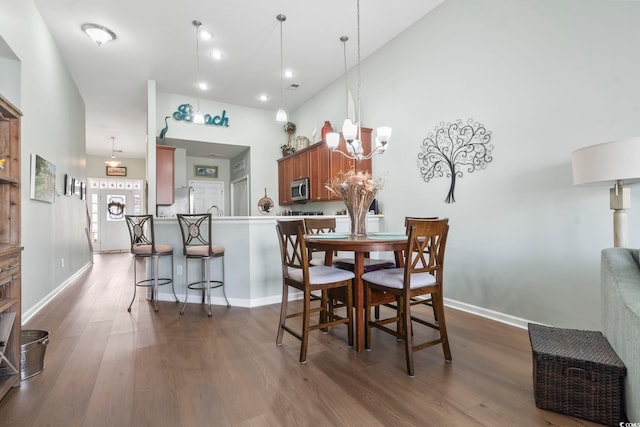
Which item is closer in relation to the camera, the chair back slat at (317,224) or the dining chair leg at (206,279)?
the chair back slat at (317,224)

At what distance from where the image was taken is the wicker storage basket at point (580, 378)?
1.45 meters

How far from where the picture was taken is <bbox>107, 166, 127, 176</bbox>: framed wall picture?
1027cm

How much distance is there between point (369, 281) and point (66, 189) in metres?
5.02

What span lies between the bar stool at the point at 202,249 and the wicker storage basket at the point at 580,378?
279cm

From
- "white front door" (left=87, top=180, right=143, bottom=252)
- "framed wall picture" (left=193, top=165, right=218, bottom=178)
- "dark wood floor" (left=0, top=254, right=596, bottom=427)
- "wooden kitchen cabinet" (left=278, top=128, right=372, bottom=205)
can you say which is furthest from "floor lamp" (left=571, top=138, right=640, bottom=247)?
"white front door" (left=87, top=180, right=143, bottom=252)

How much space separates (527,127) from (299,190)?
357cm

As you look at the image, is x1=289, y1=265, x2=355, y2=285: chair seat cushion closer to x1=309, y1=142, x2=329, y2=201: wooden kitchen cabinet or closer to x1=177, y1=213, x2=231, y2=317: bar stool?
x1=177, y1=213, x2=231, y2=317: bar stool

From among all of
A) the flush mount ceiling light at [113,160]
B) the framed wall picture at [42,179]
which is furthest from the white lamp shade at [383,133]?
the flush mount ceiling light at [113,160]

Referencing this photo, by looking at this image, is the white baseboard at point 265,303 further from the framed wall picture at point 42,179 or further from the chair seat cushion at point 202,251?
the framed wall picture at point 42,179

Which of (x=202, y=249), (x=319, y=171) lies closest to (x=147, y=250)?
(x=202, y=249)

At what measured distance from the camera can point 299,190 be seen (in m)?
5.58

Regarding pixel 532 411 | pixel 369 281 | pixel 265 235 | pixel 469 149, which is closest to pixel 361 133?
pixel 469 149

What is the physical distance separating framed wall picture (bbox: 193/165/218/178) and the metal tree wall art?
18.2 feet

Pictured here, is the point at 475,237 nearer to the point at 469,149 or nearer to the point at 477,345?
the point at 469,149
